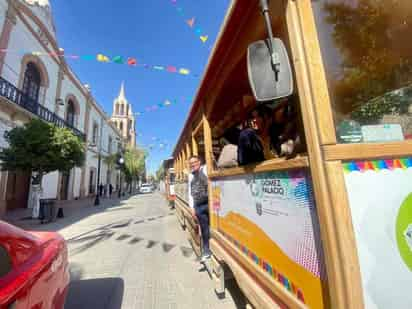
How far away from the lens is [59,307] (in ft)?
5.51

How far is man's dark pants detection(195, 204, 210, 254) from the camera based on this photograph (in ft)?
12.1

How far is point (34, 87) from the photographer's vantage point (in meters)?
13.3

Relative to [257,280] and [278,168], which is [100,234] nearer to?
[257,280]

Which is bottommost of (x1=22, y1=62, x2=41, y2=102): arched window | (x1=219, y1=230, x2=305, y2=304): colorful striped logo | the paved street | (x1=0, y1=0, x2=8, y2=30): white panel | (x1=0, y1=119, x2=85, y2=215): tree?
the paved street

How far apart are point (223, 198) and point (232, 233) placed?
1.52 ft

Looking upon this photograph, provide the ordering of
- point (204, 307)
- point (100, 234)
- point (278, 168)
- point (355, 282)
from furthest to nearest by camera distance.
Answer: point (100, 234), point (204, 307), point (278, 168), point (355, 282)

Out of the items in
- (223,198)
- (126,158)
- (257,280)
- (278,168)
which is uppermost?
(126,158)

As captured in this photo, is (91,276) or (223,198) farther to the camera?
(91,276)

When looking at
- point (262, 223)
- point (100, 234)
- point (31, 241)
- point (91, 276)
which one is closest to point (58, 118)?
point (100, 234)

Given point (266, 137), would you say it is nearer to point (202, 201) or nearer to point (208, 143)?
point (208, 143)

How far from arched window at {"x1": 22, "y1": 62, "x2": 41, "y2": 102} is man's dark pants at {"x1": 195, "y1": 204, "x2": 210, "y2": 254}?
14.5 meters

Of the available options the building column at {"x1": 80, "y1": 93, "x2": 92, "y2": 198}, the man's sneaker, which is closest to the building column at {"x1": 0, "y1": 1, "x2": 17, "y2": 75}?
the building column at {"x1": 80, "y1": 93, "x2": 92, "y2": 198}

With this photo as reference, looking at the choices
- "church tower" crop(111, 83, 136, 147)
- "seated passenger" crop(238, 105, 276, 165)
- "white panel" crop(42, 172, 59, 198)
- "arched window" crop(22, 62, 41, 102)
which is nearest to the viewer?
"seated passenger" crop(238, 105, 276, 165)

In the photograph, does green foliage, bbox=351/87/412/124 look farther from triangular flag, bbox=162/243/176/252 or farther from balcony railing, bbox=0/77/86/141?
balcony railing, bbox=0/77/86/141
